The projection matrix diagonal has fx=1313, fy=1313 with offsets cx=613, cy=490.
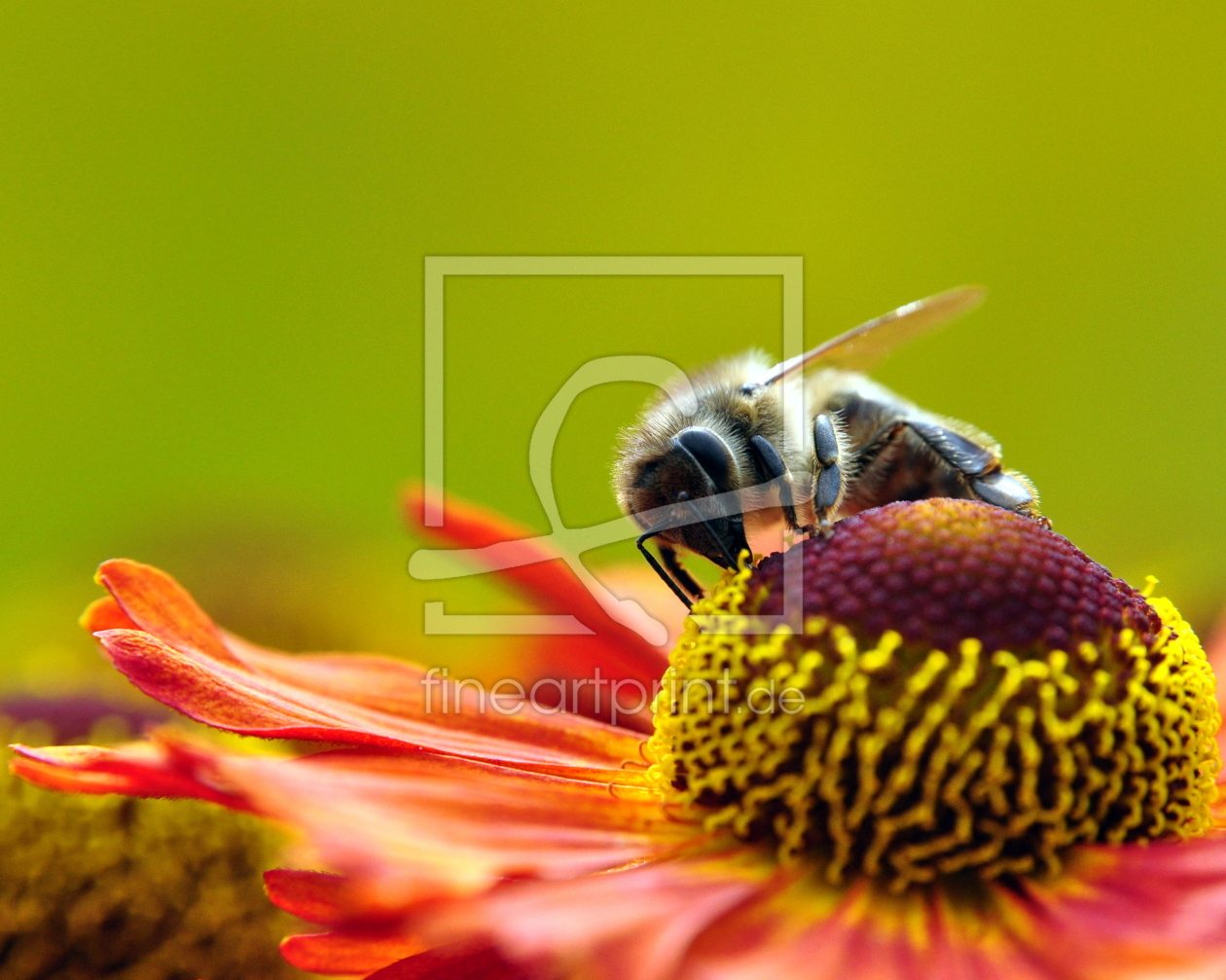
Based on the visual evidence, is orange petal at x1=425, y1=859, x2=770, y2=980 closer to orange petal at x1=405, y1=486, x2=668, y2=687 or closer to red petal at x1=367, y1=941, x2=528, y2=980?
red petal at x1=367, y1=941, x2=528, y2=980

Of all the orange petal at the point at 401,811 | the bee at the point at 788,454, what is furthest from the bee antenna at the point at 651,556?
the orange petal at the point at 401,811

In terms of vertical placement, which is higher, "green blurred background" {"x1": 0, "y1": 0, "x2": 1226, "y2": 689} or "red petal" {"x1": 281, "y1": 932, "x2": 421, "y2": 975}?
"green blurred background" {"x1": 0, "y1": 0, "x2": 1226, "y2": 689}

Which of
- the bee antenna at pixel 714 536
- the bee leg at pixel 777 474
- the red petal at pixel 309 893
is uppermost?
the bee leg at pixel 777 474

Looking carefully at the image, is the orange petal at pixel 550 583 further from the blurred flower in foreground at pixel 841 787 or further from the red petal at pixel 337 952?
the red petal at pixel 337 952

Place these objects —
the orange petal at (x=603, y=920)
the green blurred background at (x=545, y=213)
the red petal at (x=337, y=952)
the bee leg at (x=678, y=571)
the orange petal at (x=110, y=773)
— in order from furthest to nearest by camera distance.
→ the green blurred background at (x=545, y=213)
the bee leg at (x=678, y=571)
the red petal at (x=337, y=952)
the orange petal at (x=110, y=773)
the orange petal at (x=603, y=920)

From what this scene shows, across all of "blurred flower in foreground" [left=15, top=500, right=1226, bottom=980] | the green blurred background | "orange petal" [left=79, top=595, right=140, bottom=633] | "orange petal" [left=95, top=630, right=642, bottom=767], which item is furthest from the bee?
the green blurred background

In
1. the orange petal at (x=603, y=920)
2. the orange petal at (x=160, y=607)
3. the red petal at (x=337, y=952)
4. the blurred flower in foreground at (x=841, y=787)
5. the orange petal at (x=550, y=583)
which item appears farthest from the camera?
the orange petal at (x=550, y=583)

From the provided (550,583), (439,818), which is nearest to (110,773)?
(439,818)
